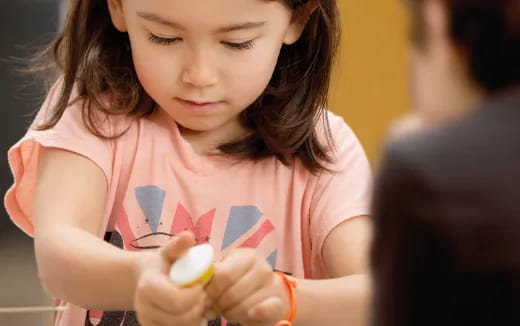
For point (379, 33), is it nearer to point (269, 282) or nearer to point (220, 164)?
point (220, 164)

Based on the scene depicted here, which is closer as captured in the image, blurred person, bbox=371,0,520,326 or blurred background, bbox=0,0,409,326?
blurred person, bbox=371,0,520,326

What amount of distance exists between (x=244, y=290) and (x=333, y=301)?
Answer: 223 millimetres

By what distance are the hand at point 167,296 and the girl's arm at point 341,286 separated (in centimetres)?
17

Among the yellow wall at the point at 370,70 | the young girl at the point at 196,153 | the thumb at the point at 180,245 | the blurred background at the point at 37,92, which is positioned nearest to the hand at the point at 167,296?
the thumb at the point at 180,245

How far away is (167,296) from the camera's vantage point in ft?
1.81

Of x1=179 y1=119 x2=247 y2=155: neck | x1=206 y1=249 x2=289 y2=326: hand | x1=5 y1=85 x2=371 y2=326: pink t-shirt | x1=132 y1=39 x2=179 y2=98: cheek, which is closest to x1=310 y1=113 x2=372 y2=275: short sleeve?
x1=5 y1=85 x2=371 y2=326: pink t-shirt

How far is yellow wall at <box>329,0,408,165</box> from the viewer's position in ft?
5.52

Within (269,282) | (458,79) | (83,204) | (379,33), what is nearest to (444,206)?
(458,79)

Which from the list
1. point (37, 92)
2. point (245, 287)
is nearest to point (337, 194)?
point (245, 287)

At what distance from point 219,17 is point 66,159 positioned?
217 mm

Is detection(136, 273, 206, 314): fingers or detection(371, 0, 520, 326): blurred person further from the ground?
detection(371, 0, 520, 326): blurred person

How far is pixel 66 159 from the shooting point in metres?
0.91

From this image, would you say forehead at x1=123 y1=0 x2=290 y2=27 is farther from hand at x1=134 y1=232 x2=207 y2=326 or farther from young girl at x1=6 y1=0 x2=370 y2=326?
hand at x1=134 y1=232 x2=207 y2=326

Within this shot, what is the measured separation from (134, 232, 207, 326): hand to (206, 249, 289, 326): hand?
2cm
